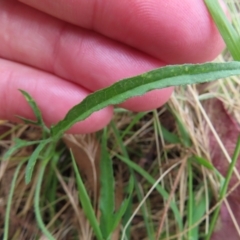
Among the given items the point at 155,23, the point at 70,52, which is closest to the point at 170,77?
the point at 155,23

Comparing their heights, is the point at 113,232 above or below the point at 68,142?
below

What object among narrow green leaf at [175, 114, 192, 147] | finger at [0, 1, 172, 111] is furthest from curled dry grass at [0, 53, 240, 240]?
finger at [0, 1, 172, 111]

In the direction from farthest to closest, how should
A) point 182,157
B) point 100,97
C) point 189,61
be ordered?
point 182,157 < point 189,61 < point 100,97

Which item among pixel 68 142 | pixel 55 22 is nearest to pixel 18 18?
pixel 55 22

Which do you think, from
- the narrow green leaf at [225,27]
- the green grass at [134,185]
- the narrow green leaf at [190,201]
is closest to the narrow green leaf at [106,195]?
the green grass at [134,185]

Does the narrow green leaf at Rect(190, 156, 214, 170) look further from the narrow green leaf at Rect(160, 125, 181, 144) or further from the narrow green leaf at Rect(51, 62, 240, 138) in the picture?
A: the narrow green leaf at Rect(51, 62, 240, 138)

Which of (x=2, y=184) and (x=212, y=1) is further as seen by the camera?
(x=2, y=184)

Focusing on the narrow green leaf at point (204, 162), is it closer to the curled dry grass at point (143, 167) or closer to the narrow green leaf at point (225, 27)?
the curled dry grass at point (143, 167)

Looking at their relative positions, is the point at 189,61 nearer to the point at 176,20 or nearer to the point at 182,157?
the point at 176,20
